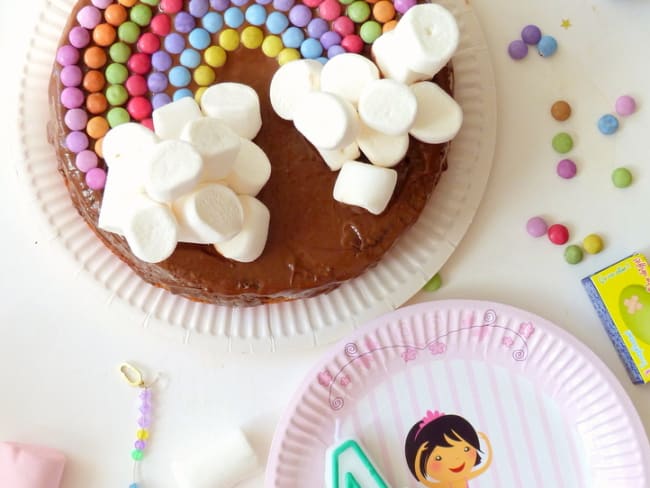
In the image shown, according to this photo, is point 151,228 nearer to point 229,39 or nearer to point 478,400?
point 229,39

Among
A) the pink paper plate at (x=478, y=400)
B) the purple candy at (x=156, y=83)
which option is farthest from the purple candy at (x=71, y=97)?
the pink paper plate at (x=478, y=400)

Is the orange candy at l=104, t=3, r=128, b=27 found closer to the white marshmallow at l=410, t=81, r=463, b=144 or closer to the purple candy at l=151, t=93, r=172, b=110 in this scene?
the purple candy at l=151, t=93, r=172, b=110

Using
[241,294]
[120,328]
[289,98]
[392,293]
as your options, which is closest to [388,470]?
[392,293]

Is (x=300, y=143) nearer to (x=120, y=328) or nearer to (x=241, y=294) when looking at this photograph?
(x=241, y=294)

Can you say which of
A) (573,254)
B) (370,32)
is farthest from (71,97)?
(573,254)

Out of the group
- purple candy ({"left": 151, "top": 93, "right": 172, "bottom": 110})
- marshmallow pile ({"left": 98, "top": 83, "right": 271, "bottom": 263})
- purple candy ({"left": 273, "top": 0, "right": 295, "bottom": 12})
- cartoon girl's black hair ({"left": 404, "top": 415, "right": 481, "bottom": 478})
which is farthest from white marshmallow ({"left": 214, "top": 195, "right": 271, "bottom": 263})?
cartoon girl's black hair ({"left": 404, "top": 415, "right": 481, "bottom": 478})

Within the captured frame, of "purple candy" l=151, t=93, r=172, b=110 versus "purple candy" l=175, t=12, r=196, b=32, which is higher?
"purple candy" l=175, t=12, r=196, b=32
